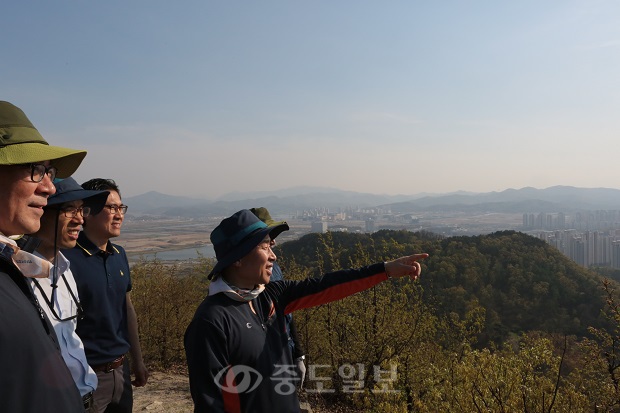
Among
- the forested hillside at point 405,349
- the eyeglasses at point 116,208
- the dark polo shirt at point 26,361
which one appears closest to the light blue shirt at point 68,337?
the eyeglasses at point 116,208

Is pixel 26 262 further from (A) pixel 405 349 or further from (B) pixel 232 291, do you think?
(A) pixel 405 349

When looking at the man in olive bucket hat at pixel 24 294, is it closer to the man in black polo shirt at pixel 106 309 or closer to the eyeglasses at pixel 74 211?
the eyeglasses at pixel 74 211

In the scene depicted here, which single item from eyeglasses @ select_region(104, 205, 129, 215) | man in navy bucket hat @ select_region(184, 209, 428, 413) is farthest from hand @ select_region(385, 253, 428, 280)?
eyeglasses @ select_region(104, 205, 129, 215)

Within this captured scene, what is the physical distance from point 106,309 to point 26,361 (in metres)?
2.05

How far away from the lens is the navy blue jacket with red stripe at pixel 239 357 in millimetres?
1836

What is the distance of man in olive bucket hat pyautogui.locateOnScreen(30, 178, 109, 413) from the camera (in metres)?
2.09

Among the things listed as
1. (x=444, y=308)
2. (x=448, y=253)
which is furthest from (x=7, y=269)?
(x=448, y=253)

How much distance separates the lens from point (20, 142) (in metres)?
1.20

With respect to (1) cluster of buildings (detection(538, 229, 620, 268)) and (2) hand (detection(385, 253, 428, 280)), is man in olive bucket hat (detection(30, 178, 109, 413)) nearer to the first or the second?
(2) hand (detection(385, 253, 428, 280))

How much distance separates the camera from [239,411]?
196cm

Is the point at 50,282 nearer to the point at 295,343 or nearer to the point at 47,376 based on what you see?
the point at 47,376

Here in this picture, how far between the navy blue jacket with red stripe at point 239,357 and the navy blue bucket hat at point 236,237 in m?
0.20

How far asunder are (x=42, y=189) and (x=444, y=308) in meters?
20.0

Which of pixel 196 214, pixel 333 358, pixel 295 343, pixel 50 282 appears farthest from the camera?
pixel 196 214
